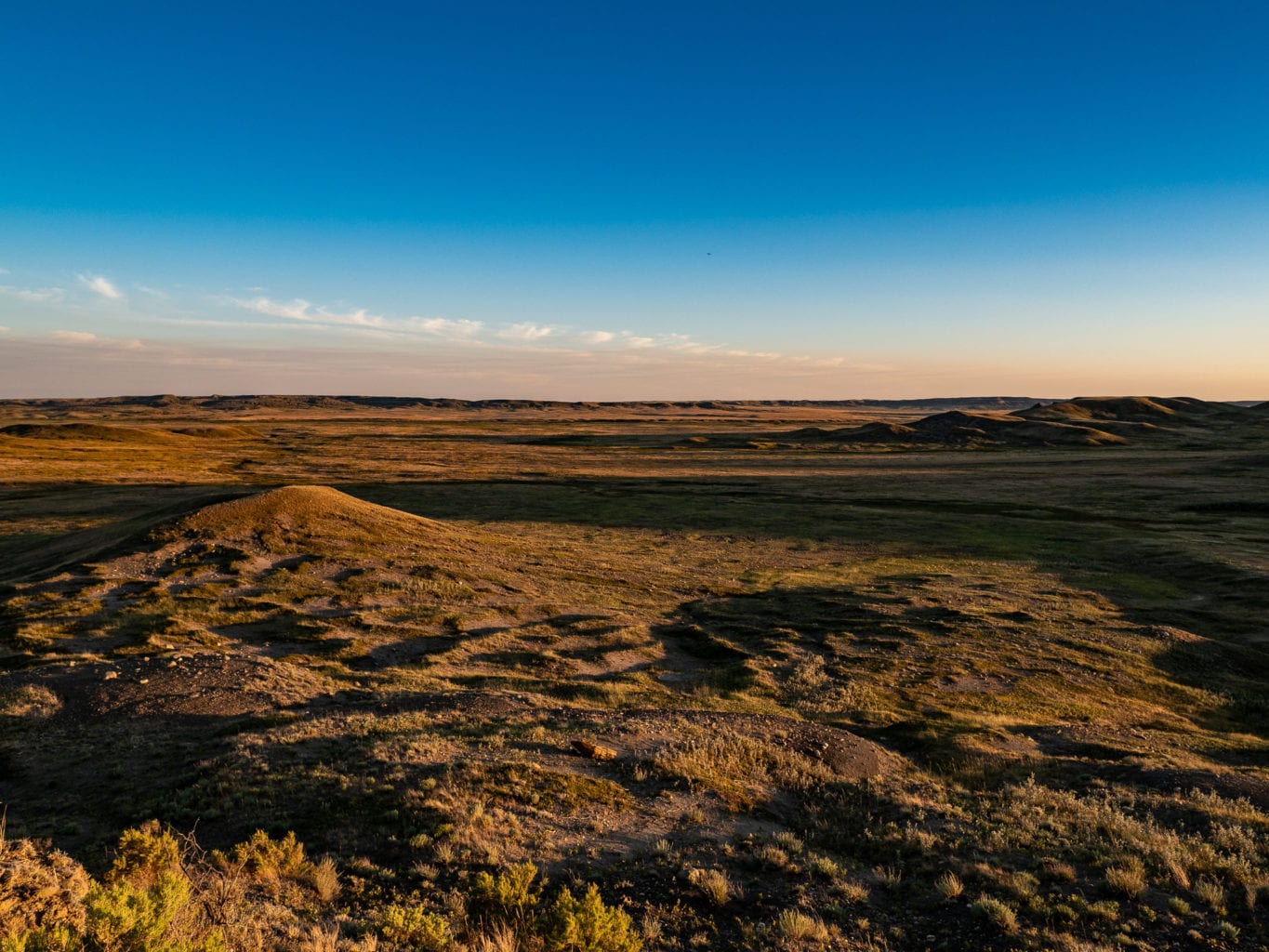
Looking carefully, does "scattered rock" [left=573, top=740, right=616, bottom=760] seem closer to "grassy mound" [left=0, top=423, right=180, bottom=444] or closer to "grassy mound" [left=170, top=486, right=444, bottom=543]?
"grassy mound" [left=170, top=486, right=444, bottom=543]

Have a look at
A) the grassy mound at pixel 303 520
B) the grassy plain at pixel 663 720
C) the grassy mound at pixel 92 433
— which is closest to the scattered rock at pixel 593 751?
the grassy plain at pixel 663 720

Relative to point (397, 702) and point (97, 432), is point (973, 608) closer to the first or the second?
point (397, 702)

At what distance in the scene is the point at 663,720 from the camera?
2186cm

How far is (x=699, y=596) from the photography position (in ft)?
155

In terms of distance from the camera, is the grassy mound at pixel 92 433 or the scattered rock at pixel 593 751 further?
the grassy mound at pixel 92 433

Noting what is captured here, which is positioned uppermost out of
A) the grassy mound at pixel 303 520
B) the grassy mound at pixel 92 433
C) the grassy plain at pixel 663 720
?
the grassy mound at pixel 92 433

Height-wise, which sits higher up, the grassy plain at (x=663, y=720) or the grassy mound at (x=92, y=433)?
the grassy mound at (x=92, y=433)

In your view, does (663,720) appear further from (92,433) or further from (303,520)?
(92,433)

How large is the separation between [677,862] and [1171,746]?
2125cm

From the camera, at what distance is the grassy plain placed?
1246 cm

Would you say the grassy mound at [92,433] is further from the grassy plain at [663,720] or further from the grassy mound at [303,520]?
the grassy mound at [303,520]

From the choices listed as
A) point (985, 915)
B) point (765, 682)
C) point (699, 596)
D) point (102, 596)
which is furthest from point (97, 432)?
point (985, 915)

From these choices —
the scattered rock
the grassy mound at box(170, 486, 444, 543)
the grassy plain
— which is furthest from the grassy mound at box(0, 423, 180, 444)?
the scattered rock

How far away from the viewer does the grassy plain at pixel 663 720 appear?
1246 cm
